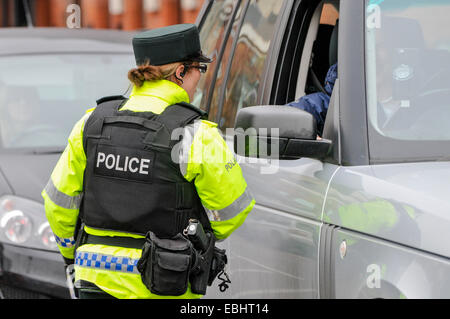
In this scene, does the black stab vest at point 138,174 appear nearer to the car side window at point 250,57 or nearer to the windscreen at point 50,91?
the car side window at point 250,57

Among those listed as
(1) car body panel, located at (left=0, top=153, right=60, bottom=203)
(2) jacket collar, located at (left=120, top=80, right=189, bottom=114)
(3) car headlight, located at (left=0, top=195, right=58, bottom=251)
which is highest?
(2) jacket collar, located at (left=120, top=80, right=189, bottom=114)

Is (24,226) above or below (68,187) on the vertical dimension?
below

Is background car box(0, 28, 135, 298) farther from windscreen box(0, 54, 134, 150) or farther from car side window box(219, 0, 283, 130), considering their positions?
car side window box(219, 0, 283, 130)

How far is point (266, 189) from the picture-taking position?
369 cm

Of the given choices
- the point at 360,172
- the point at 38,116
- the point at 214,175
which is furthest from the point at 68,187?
the point at 38,116

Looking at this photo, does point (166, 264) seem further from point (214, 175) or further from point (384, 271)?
point (384, 271)

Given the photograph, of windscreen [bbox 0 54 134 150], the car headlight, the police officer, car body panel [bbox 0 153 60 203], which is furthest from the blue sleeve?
windscreen [bbox 0 54 134 150]

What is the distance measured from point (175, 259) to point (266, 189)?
2.00 feet

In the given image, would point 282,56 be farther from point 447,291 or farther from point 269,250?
point 447,291

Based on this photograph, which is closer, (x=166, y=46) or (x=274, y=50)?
(x=166, y=46)

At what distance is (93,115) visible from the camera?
339cm

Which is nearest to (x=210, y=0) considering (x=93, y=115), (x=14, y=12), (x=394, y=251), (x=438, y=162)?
(x=93, y=115)

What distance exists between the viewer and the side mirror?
124 inches

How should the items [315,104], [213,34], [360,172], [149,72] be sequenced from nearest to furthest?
1. [360,172]
2. [149,72]
3. [315,104]
4. [213,34]
